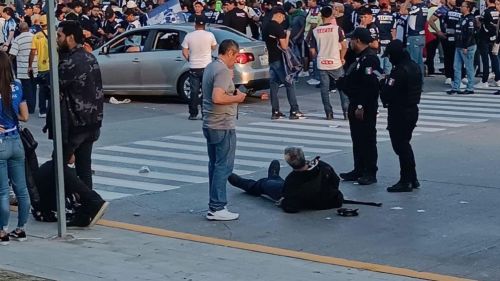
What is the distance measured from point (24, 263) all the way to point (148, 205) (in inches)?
115

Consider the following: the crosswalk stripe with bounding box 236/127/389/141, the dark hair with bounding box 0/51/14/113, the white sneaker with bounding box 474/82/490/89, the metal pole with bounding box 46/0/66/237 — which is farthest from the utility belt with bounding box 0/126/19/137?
the white sneaker with bounding box 474/82/490/89

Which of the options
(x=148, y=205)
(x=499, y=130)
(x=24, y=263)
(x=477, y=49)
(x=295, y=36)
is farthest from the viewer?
(x=295, y=36)

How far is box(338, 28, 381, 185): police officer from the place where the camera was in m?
12.5

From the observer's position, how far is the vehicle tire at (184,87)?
20234 mm

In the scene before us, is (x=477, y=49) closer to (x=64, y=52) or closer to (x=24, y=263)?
(x=64, y=52)

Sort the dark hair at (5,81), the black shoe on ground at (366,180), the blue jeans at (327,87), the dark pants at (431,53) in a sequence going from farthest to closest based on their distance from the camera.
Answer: the dark pants at (431,53)
the blue jeans at (327,87)
the black shoe on ground at (366,180)
the dark hair at (5,81)

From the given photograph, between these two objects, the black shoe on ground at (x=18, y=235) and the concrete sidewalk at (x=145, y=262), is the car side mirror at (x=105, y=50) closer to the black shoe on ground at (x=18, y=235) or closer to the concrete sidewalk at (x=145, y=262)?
the concrete sidewalk at (x=145, y=262)

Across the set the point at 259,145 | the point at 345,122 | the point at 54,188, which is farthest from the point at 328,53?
the point at 54,188

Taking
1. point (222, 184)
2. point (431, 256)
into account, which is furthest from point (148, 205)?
point (431, 256)

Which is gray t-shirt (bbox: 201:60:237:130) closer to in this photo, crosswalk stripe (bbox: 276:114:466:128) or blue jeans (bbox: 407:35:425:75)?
crosswalk stripe (bbox: 276:114:466:128)

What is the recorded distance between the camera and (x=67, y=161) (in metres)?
10.7

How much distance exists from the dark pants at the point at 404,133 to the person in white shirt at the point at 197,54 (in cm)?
656

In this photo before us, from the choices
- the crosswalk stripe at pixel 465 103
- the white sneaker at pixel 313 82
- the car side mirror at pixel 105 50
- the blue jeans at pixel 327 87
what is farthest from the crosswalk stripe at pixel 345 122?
the white sneaker at pixel 313 82

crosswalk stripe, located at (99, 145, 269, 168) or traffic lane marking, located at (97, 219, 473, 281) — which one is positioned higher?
traffic lane marking, located at (97, 219, 473, 281)
